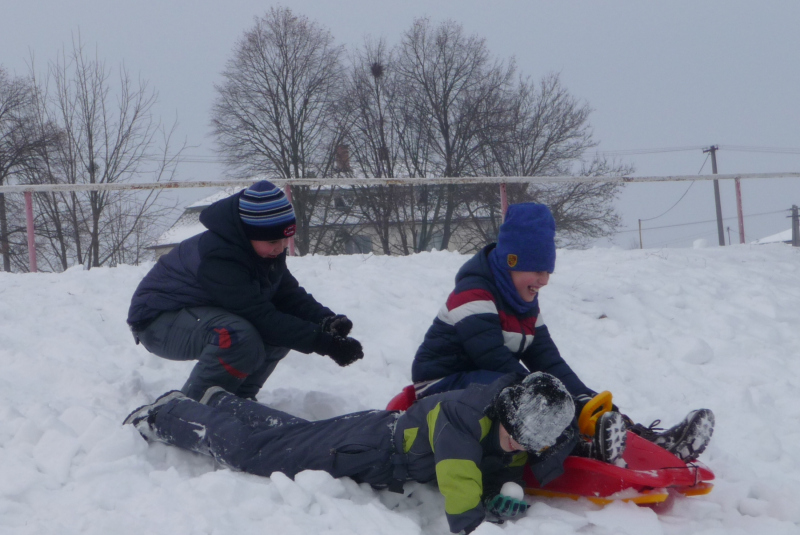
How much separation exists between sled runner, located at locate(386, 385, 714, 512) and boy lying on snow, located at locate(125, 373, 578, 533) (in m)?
0.10

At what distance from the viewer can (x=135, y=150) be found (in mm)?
16938

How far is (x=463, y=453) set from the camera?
7.43ft

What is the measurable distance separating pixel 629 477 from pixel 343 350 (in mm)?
1258

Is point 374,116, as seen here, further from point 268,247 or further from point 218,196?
point 268,247

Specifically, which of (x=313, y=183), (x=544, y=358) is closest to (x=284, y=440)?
(x=544, y=358)

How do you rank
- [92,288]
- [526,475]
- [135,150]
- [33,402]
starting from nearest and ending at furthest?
[526,475], [33,402], [92,288], [135,150]

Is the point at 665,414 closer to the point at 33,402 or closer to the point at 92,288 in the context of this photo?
the point at 33,402

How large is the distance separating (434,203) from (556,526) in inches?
273

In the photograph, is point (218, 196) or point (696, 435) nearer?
point (696, 435)

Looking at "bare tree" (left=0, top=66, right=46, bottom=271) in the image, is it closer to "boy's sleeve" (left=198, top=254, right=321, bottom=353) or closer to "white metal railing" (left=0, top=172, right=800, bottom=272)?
"white metal railing" (left=0, top=172, right=800, bottom=272)

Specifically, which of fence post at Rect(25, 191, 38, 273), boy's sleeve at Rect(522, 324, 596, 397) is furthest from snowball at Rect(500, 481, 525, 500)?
fence post at Rect(25, 191, 38, 273)

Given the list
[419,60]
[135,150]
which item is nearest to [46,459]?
[135,150]

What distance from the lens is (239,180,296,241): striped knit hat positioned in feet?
9.82

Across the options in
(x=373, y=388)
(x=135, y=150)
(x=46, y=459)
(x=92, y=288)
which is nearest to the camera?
(x=46, y=459)
